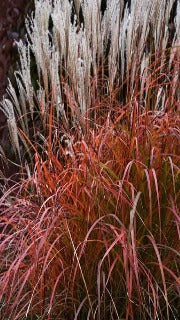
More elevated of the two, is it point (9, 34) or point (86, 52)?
point (86, 52)

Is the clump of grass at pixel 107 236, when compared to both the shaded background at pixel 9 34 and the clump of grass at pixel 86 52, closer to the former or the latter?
the clump of grass at pixel 86 52

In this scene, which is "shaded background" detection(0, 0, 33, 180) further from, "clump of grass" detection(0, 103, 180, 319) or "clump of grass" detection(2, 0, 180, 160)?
"clump of grass" detection(0, 103, 180, 319)

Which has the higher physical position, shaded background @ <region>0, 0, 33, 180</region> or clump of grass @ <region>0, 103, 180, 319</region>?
shaded background @ <region>0, 0, 33, 180</region>

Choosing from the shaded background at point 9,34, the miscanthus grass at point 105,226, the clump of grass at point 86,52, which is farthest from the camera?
the shaded background at point 9,34

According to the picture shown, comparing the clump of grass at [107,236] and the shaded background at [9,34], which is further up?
the shaded background at [9,34]

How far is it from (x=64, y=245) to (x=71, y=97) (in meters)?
0.75

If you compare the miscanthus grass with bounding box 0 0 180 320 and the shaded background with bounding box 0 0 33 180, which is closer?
the miscanthus grass with bounding box 0 0 180 320

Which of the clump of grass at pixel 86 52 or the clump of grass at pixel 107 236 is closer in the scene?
the clump of grass at pixel 107 236

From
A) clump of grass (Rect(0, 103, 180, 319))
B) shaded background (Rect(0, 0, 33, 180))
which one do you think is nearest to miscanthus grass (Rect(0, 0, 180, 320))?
clump of grass (Rect(0, 103, 180, 319))

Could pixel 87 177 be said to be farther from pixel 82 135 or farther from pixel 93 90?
pixel 93 90

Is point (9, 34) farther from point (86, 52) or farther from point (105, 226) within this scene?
point (105, 226)

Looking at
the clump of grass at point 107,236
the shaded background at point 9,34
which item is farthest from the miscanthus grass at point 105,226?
the shaded background at point 9,34

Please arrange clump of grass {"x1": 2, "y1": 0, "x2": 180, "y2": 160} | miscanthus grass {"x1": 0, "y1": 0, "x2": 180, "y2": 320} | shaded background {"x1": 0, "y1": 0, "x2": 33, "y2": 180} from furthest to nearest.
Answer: shaded background {"x1": 0, "y1": 0, "x2": 33, "y2": 180}, clump of grass {"x1": 2, "y1": 0, "x2": 180, "y2": 160}, miscanthus grass {"x1": 0, "y1": 0, "x2": 180, "y2": 320}

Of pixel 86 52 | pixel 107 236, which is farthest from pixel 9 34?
pixel 107 236
